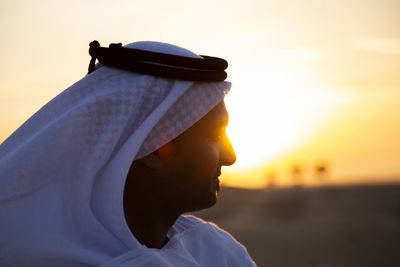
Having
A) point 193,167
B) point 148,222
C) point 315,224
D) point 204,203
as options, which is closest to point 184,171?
point 193,167

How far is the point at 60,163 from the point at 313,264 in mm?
15012

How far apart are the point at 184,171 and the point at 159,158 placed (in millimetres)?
147

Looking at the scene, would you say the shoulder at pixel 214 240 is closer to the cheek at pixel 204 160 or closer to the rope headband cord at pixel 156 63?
the cheek at pixel 204 160

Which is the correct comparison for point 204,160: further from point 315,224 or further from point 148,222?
point 315,224

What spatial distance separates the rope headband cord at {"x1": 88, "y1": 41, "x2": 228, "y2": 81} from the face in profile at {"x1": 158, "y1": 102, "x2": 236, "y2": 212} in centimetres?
25

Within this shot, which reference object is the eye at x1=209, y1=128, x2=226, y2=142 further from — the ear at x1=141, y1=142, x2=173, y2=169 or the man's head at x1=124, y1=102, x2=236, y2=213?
the ear at x1=141, y1=142, x2=173, y2=169

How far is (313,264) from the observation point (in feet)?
52.3

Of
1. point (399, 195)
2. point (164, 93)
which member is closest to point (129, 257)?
point (164, 93)

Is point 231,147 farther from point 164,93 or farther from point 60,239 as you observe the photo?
point 60,239

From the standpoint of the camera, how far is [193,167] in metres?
2.49

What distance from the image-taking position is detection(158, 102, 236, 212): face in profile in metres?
2.49

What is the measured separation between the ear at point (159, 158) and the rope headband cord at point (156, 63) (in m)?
0.36

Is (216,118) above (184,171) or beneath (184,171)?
above

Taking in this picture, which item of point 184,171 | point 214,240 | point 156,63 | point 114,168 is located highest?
point 156,63
